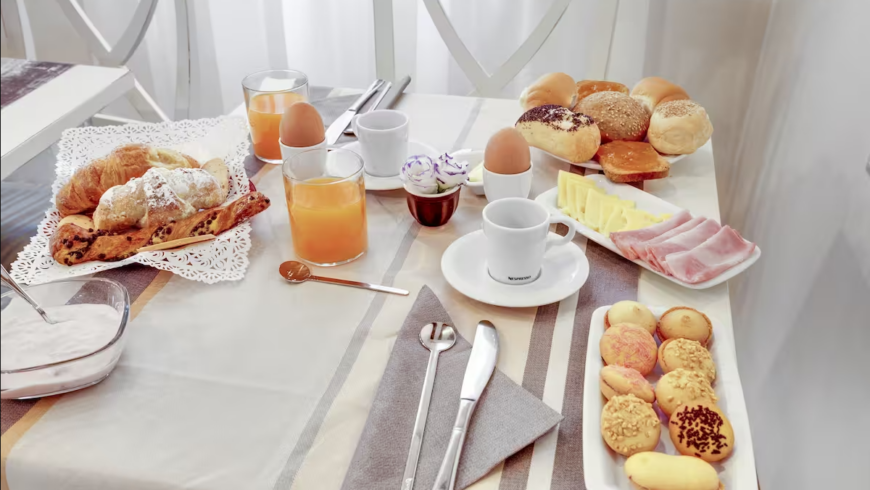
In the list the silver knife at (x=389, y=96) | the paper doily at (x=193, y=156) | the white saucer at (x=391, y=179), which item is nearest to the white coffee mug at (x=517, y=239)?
the white saucer at (x=391, y=179)

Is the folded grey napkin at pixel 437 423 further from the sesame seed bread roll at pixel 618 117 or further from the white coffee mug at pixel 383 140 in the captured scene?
the sesame seed bread roll at pixel 618 117

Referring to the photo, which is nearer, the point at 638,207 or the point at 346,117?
the point at 638,207

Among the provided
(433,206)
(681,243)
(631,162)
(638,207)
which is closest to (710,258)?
(681,243)

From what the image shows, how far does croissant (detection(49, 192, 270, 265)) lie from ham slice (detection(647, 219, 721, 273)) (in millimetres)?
573

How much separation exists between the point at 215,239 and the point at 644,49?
1536 millimetres

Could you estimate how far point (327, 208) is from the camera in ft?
2.94

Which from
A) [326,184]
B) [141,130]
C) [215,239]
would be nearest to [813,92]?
[326,184]

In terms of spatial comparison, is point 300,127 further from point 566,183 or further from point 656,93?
point 656,93

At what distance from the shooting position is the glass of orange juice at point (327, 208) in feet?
2.94

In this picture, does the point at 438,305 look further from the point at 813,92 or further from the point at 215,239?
the point at 813,92

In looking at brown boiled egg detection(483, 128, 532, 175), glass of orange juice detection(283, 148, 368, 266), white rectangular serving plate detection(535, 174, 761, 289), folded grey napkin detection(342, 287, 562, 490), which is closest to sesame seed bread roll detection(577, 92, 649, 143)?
white rectangular serving plate detection(535, 174, 761, 289)

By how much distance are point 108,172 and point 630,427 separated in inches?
32.9

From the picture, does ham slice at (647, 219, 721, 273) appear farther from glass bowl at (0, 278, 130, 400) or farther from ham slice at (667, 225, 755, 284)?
glass bowl at (0, 278, 130, 400)

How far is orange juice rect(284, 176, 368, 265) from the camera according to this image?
89 cm
